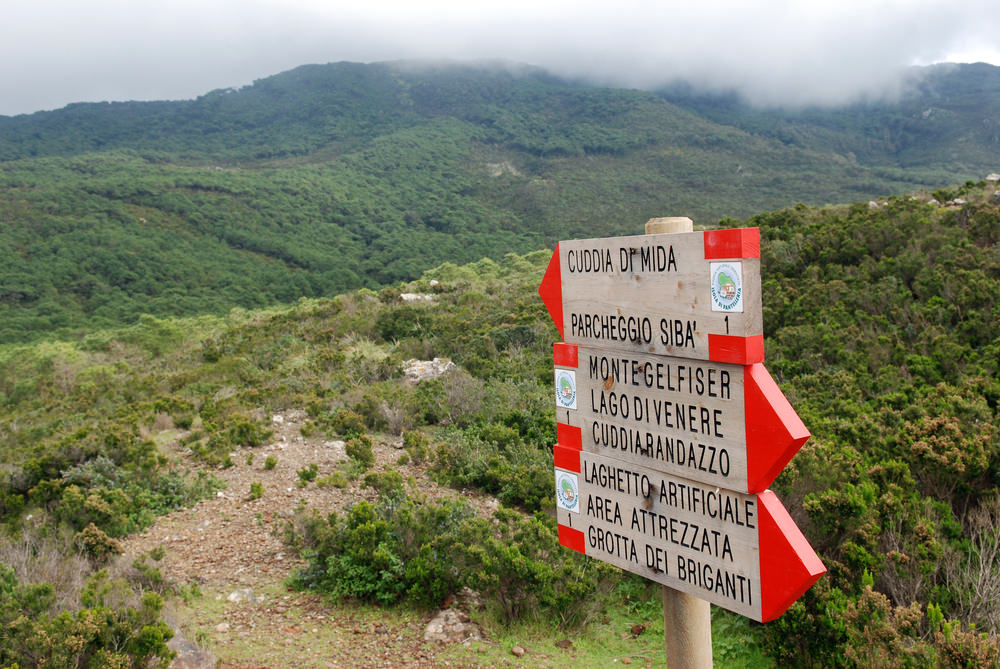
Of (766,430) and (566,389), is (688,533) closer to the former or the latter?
(766,430)

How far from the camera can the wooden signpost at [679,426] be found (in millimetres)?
1646

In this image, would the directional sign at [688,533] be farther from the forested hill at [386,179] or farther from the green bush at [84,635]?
the forested hill at [386,179]

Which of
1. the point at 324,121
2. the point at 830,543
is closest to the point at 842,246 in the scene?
the point at 830,543

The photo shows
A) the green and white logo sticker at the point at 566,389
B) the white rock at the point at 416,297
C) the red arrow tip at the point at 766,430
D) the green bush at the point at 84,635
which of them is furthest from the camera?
the white rock at the point at 416,297

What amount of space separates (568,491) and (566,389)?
340mm

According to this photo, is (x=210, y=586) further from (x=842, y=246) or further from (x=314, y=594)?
(x=842, y=246)

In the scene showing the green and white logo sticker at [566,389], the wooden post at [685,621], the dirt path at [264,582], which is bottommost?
the dirt path at [264,582]

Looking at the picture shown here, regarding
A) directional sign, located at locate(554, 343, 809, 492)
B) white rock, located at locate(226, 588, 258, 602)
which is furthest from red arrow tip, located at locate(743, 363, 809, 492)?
white rock, located at locate(226, 588, 258, 602)

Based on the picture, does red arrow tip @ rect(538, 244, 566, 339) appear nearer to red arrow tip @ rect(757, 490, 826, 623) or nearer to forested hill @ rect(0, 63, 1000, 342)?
red arrow tip @ rect(757, 490, 826, 623)

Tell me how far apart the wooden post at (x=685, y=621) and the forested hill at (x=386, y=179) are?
3650 cm

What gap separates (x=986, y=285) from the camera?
6.85 m

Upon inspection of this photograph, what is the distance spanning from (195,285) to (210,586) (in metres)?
46.6

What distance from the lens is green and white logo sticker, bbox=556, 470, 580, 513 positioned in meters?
2.20

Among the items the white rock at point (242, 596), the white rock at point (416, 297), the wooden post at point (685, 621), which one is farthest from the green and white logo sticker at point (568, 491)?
the white rock at point (416, 297)
